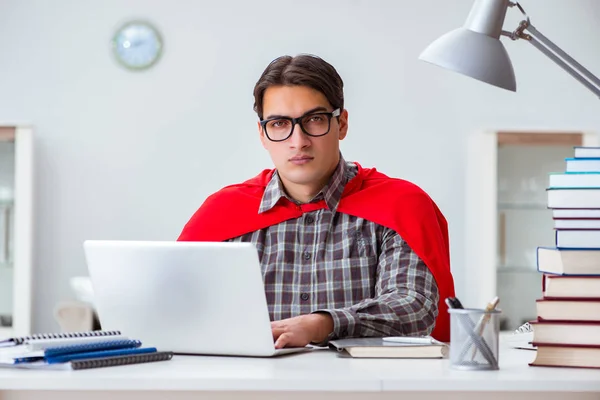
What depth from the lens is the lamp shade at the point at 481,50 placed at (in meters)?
1.65

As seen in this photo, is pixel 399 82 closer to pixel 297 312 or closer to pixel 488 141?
pixel 488 141

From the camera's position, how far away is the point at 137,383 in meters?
1.29

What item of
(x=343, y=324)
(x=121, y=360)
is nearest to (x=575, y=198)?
(x=343, y=324)

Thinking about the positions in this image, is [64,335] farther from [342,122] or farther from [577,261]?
[342,122]

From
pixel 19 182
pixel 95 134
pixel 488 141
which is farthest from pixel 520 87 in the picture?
pixel 19 182

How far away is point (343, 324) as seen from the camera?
6.10ft

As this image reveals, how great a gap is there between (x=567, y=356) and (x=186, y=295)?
0.65 m

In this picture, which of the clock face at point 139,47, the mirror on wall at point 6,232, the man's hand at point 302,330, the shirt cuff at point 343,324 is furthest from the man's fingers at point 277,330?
the clock face at point 139,47

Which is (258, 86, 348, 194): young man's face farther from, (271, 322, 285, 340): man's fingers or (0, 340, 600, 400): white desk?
(0, 340, 600, 400): white desk

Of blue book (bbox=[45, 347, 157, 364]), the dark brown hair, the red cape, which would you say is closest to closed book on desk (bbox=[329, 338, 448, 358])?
blue book (bbox=[45, 347, 157, 364])

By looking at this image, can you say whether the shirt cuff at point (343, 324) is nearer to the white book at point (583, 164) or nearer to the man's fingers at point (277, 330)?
the man's fingers at point (277, 330)

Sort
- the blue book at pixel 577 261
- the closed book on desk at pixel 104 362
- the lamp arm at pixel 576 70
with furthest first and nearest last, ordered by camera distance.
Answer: the lamp arm at pixel 576 70 → the blue book at pixel 577 261 → the closed book on desk at pixel 104 362

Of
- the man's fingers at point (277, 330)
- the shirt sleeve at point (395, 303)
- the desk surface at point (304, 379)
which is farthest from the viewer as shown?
the shirt sleeve at point (395, 303)

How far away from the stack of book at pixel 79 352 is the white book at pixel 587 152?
785 mm
